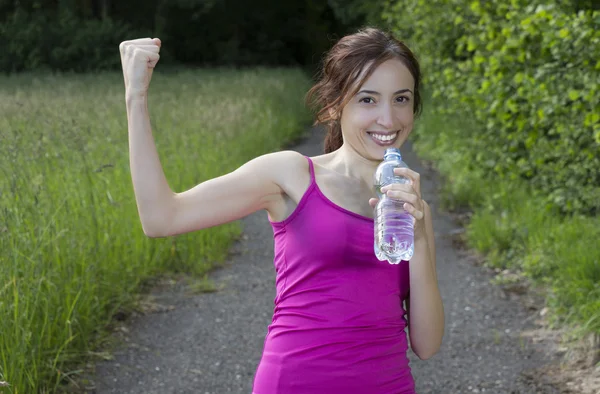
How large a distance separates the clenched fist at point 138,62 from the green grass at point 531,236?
351cm

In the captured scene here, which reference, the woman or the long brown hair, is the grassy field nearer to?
the woman

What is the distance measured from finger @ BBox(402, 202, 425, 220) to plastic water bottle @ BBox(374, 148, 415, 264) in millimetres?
49

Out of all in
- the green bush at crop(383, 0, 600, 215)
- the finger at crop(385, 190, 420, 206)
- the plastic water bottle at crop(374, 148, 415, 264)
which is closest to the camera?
the finger at crop(385, 190, 420, 206)

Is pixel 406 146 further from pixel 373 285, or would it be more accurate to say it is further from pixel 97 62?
pixel 97 62

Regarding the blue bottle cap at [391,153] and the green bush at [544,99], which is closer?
the blue bottle cap at [391,153]

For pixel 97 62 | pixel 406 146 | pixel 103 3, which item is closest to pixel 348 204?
pixel 406 146

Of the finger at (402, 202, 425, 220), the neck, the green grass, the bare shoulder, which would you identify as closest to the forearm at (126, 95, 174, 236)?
the bare shoulder

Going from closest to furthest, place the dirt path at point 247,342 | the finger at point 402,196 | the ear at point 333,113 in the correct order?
the finger at point 402,196 < the ear at point 333,113 < the dirt path at point 247,342

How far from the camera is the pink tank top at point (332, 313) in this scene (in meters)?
2.23

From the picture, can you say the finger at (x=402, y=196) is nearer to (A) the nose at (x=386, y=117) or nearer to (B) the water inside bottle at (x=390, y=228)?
(B) the water inside bottle at (x=390, y=228)

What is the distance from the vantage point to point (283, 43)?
181 feet

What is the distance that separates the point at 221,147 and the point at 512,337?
630 cm

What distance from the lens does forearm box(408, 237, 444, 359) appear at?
2.35m

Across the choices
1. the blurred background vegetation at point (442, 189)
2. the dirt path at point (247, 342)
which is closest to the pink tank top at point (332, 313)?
the blurred background vegetation at point (442, 189)
